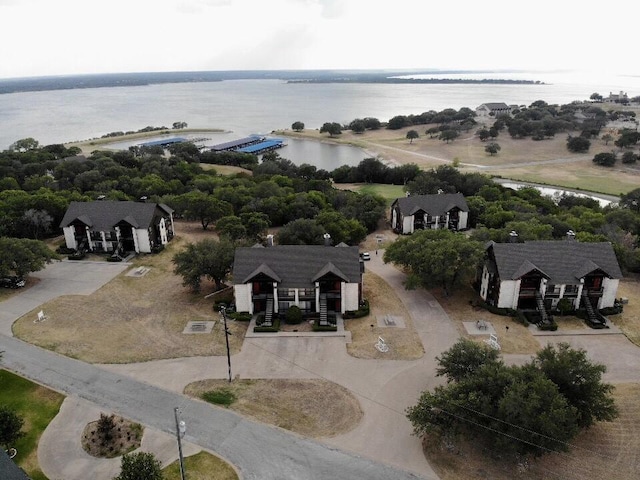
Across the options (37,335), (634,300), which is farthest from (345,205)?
(37,335)

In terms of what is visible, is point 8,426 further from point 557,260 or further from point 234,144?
point 234,144

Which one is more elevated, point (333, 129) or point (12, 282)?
point (12, 282)

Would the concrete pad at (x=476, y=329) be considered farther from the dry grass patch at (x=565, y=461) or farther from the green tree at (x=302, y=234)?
the green tree at (x=302, y=234)

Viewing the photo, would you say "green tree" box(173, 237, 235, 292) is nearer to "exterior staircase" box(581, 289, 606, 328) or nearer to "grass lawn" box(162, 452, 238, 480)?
"grass lawn" box(162, 452, 238, 480)

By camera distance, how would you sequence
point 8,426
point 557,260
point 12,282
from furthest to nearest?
point 12,282, point 557,260, point 8,426

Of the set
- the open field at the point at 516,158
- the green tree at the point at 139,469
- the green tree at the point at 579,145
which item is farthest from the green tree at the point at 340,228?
the green tree at the point at 579,145

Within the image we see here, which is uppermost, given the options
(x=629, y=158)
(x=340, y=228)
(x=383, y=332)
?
(x=340, y=228)

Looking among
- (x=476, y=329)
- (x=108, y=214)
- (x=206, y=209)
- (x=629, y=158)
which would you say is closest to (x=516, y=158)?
(x=629, y=158)
